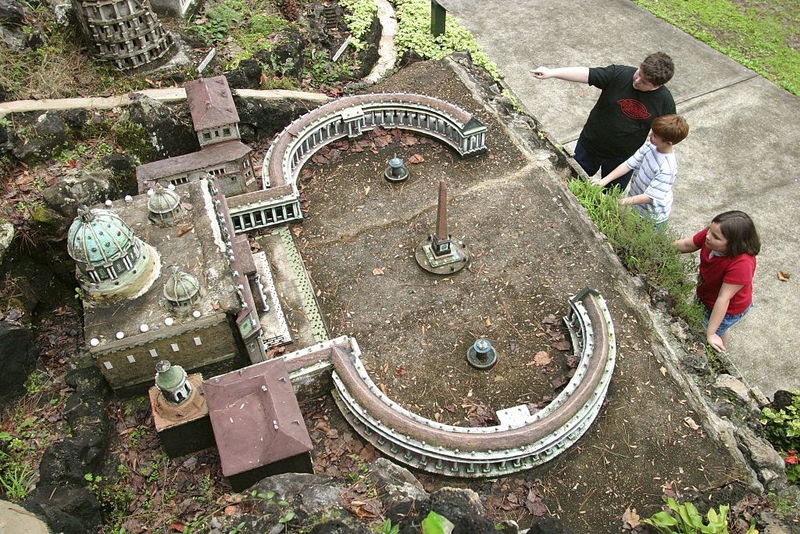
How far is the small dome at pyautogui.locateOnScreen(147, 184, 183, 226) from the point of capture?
814 cm

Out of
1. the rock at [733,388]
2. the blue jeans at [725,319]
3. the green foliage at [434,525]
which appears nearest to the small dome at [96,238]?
the green foliage at [434,525]

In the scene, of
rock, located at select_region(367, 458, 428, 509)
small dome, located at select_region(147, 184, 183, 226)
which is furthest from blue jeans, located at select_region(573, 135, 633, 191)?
small dome, located at select_region(147, 184, 183, 226)

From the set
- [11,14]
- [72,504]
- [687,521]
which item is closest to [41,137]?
[11,14]

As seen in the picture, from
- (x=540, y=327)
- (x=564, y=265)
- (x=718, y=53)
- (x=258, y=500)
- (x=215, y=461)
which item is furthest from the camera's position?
(x=718, y=53)

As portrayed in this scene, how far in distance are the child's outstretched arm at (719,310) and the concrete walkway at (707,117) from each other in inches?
76.4

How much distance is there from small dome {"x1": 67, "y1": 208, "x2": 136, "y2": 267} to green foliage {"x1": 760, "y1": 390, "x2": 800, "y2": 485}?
875 centimetres

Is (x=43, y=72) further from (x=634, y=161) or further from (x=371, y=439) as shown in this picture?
(x=634, y=161)

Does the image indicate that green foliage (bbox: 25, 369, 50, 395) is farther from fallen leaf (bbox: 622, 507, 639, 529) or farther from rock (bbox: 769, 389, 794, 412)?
rock (bbox: 769, 389, 794, 412)

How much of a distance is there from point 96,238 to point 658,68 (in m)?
8.03

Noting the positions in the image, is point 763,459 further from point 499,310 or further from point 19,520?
point 19,520

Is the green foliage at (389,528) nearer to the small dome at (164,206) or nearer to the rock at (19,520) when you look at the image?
the rock at (19,520)

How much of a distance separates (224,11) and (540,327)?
35.3ft

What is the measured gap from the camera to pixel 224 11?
48.8 feet

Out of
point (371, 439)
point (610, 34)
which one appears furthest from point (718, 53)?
point (371, 439)
